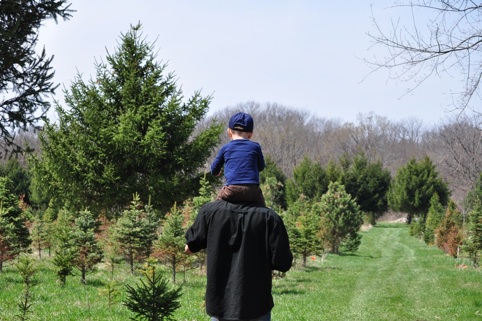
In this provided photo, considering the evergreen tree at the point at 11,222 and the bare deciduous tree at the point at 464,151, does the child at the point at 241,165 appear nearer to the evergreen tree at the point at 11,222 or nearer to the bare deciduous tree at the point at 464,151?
the bare deciduous tree at the point at 464,151

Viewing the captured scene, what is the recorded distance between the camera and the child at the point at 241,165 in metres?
4.40

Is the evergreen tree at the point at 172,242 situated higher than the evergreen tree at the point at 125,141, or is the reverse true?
the evergreen tree at the point at 125,141

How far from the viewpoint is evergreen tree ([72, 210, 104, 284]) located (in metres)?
14.4

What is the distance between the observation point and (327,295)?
13914 millimetres

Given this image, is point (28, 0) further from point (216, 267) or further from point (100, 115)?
point (100, 115)

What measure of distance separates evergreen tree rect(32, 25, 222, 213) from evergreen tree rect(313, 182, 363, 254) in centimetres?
894

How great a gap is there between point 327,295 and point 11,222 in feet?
33.3

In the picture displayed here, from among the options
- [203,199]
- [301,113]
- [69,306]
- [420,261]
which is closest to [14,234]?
[203,199]

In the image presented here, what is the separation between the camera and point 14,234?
16.5m

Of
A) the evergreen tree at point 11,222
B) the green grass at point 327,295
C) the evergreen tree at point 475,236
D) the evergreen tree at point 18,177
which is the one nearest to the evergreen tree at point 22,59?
the green grass at point 327,295

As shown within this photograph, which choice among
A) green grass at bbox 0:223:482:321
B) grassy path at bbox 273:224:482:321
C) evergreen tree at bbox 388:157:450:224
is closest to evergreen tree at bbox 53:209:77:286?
green grass at bbox 0:223:482:321

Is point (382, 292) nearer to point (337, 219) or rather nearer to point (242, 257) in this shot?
point (242, 257)

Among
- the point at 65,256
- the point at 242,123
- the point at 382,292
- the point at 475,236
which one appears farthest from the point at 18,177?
the point at 242,123

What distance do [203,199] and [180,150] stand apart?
696 cm
